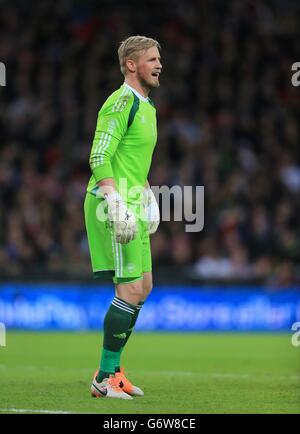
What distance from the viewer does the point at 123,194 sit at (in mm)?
7148

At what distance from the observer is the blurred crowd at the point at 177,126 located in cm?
1619

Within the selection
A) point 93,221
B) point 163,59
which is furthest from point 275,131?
point 93,221

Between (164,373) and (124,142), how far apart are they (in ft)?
9.51

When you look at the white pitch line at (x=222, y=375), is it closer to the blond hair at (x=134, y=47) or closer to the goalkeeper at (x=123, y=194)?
the goalkeeper at (x=123, y=194)

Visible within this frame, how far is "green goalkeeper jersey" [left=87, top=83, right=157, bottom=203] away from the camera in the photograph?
6.96 m

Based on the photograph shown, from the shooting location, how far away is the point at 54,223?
16609 mm

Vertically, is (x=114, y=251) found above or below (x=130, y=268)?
above
